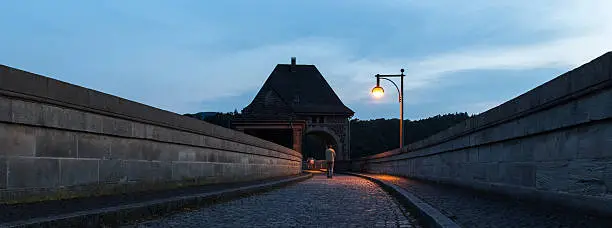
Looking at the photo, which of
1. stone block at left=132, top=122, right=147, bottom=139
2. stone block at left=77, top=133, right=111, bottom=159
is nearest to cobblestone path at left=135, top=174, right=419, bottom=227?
stone block at left=77, top=133, right=111, bottom=159

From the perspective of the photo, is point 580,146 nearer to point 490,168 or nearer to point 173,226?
point 490,168

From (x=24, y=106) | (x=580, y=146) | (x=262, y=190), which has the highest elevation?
(x=24, y=106)

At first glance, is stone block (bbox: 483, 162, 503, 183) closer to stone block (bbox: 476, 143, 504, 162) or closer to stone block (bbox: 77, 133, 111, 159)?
stone block (bbox: 476, 143, 504, 162)

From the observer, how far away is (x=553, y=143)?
6977mm

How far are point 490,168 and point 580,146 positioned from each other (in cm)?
368

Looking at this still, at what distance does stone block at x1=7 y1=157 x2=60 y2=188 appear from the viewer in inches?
266

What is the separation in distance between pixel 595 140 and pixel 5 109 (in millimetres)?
6570

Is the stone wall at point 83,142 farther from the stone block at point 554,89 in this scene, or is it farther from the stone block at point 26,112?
the stone block at point 554,89

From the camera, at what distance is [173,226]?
23.2ft

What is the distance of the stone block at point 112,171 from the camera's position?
8812 millimetres

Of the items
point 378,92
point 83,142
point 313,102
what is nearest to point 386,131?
point 313,102

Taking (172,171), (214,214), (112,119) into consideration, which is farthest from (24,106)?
(172,171)

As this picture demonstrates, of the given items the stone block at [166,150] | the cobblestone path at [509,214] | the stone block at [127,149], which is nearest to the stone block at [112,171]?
the stone block at [127,149]

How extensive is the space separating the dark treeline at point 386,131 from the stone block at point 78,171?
124 m
